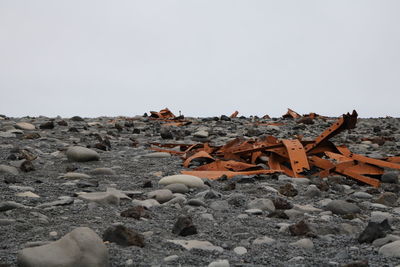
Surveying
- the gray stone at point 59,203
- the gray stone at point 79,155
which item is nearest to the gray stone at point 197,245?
the gray stone at point 59,203

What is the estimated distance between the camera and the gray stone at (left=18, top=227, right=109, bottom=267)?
5.71 feet

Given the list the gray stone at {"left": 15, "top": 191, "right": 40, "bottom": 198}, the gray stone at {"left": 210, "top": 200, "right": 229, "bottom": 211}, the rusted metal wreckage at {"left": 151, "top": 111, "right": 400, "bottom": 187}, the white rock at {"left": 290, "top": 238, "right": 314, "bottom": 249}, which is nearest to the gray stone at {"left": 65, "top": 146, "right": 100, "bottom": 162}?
the rusted metal wreckage at {"left": 151, "top": 111, "right": 400, "bottom": 187}

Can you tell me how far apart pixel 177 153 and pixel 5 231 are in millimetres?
2961

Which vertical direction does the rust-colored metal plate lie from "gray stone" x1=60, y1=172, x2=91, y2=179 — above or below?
above

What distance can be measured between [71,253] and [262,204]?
1403 millimetres

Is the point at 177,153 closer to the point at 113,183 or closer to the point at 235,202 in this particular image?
the point at 113,183

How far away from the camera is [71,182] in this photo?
11.5 feet

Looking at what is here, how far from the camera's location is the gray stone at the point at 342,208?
2871 millimetres

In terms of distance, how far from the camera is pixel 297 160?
411 centimetres

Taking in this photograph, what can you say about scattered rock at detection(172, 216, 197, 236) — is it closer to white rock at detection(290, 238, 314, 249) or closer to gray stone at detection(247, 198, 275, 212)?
white rock at detection(290, 238, 314, 249)

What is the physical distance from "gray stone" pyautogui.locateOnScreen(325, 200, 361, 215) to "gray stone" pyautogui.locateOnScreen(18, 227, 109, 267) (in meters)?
1.60

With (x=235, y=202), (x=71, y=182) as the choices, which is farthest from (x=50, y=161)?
(x=235, y=202)

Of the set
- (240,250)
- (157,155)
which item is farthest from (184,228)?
(157,155)

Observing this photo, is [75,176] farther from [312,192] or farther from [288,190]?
[312,192]
